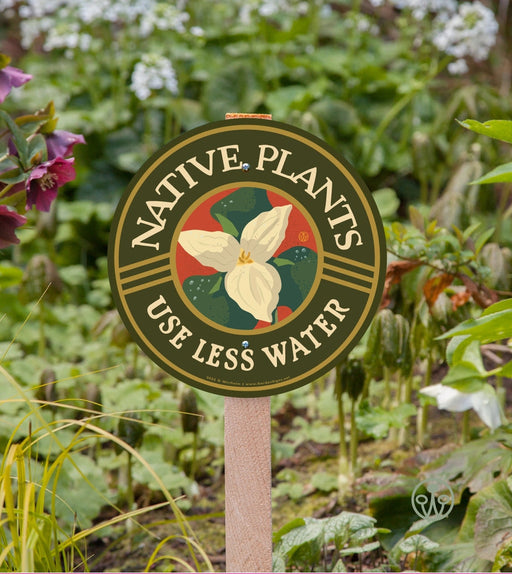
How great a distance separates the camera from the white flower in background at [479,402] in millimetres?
1623

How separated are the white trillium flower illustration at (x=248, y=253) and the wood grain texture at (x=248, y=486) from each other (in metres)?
0.19

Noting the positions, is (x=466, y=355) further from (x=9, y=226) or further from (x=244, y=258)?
(x=9, y=226)

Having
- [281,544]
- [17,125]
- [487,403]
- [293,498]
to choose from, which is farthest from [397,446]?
[17,125]

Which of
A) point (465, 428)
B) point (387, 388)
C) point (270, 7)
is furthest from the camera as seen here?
point (270, 7)

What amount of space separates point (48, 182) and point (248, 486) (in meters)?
0.75

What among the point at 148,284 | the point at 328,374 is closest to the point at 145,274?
the point at 148,284

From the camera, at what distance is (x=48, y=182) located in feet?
5.03

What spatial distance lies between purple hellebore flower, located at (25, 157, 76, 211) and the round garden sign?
0.70ft

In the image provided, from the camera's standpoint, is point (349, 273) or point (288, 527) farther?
point (288, 527)

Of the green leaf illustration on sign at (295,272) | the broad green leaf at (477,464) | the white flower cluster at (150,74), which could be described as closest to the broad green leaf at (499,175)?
the green leaf illustration on sign at (295,272)

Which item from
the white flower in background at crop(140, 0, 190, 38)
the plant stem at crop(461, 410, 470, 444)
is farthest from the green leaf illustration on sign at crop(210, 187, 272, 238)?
the white flower in background at crop(140, 0, 190, 38)

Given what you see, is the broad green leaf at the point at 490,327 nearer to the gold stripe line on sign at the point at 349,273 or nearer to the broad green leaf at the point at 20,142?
the gold stripe line on sign at the point at 349,273

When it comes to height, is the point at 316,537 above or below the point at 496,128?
below

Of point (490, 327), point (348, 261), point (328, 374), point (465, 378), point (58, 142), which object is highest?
point (58, 142)
